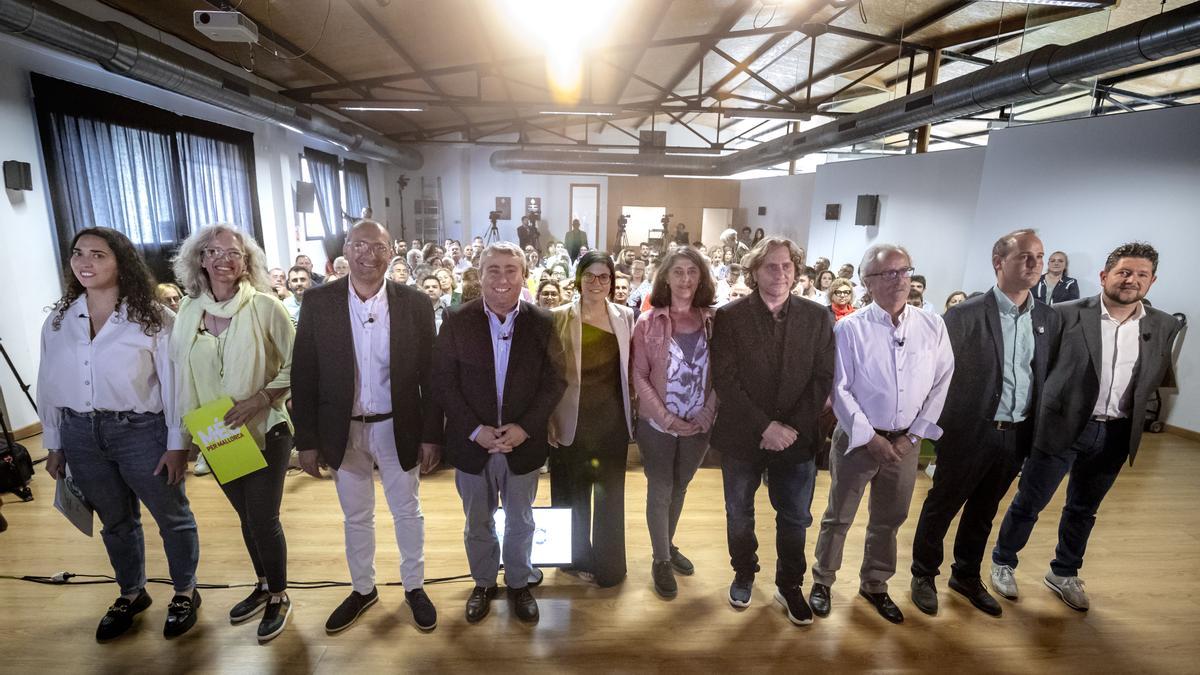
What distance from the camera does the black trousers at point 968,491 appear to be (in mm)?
2301

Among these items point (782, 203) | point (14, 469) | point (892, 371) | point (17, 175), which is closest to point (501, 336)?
point (892, 371)

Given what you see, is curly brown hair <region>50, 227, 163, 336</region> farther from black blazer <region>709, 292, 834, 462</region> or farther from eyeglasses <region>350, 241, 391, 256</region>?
black blazer <region>709, 292, 834, 462</region>

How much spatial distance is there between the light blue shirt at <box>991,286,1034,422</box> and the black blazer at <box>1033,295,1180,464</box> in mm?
126

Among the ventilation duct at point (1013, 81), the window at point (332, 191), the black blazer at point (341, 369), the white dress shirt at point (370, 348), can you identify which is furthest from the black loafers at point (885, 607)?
the window at point (332, 191)

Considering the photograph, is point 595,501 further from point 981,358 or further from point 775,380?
point 981,358

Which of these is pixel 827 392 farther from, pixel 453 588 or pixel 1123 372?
pixel 453 588

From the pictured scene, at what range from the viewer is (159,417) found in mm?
2057

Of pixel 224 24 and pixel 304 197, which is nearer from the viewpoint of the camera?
pixel 224 24

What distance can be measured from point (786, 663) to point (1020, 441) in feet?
4.57

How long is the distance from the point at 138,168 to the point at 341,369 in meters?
5.39

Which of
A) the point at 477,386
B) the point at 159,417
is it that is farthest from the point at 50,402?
the point at 477,386

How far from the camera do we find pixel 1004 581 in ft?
8.44

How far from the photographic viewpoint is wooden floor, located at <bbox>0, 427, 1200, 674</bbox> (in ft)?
6.95

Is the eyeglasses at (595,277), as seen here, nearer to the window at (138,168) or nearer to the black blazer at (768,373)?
the black blazer at (768,373)
